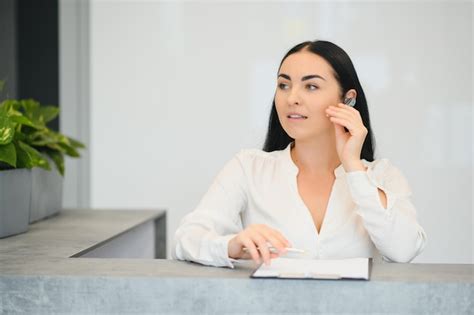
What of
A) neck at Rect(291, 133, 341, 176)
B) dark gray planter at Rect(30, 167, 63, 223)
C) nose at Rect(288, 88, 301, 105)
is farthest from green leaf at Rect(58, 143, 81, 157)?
nose at Rect(288, 88, 301, 105)

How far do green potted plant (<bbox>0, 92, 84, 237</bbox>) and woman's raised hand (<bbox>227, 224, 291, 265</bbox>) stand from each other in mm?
1019

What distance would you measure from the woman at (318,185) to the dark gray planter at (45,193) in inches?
38.8

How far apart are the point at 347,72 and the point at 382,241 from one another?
0.56 meters

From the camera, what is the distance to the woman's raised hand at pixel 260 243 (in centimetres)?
186

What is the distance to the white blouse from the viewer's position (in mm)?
2152

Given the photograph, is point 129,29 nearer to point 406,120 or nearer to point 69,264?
point 406,120

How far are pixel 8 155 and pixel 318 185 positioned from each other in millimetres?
1032

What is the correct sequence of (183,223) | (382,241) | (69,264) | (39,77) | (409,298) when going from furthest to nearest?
(39,77), (183,223), (382,241), (69,264), (409,298)

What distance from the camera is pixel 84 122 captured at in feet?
16.8

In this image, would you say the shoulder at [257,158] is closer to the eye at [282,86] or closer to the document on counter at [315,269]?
the eye at [282,86]

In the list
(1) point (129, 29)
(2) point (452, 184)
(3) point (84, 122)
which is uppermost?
(1) point (129, 29)

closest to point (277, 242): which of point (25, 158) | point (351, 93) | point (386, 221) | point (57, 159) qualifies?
point (386, 221)

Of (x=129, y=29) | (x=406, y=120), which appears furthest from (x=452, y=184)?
(x=129, y=29)

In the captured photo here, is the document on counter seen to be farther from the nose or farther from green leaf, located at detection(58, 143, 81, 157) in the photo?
green leaf, located at detection(58, 143, 81, 157)
